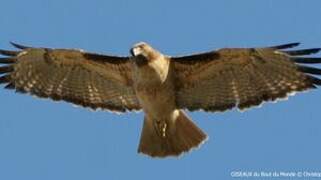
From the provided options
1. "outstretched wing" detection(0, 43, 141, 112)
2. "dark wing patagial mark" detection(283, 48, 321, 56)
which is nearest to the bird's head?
"outstretched wing" detection(0, 43, 141, 112)

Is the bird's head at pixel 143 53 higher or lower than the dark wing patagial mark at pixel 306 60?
higher

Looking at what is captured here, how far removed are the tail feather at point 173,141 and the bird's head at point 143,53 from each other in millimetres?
1126

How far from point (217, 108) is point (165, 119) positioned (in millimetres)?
779

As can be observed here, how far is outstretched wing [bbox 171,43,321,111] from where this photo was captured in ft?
54.4

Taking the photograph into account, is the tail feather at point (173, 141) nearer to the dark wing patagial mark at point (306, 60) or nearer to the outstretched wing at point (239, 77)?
the outstretched wing at point (239, 77)

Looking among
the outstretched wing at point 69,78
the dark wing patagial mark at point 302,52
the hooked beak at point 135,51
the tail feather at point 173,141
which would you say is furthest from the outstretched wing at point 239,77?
the outstretched wing at point 69,78

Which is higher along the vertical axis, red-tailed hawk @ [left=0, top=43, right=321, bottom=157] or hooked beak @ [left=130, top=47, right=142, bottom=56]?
hooked beak @ [left=130, top=47, right=142, bottom=56]

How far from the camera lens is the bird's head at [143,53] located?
16.2 meters

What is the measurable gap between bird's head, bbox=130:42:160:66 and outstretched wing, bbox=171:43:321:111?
1.26 feet

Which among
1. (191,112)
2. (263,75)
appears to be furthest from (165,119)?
(263,75)

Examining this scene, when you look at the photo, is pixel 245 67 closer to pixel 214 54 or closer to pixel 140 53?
pixel 214 54

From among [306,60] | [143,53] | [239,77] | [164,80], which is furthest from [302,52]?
[143,53]

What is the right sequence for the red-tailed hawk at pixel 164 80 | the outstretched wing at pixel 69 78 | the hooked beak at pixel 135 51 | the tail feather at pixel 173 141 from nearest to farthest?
1. the hooked beak at pixel 135 51
2. the red-tailed hawk at pixel 164 80
3. the tail feather at pixel 173 141
4. the outstretched wing at pixel 69 78

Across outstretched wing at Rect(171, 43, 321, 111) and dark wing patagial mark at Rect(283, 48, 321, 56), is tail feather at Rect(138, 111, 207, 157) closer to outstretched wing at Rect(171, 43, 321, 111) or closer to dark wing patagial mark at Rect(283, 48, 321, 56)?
outstretched wing at Rect(171, 43, 321, 111)
